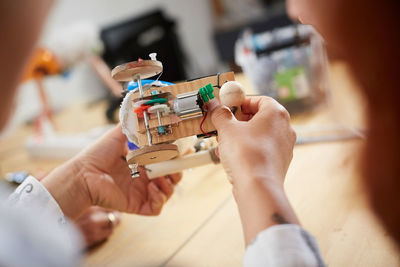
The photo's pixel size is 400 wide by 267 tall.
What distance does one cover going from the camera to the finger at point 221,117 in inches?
16.3

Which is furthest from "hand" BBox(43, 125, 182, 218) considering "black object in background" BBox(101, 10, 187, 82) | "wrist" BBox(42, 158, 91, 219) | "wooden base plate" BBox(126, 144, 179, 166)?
"black object in background" BBox(101, 10, 187, 82)

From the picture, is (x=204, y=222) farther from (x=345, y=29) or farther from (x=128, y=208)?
(x=345, y=29)

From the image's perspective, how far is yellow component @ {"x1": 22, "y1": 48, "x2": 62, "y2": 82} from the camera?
4.39ft

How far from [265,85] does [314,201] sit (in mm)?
580

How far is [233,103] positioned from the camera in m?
0.44

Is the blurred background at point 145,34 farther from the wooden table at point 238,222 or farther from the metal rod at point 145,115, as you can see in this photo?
the metal rod at point 145,115

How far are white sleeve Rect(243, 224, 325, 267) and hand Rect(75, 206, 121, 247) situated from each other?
410 mm

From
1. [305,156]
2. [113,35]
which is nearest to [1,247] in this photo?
[305,156]

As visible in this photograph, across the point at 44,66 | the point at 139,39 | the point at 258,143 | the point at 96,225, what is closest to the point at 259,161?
the point at 258,143

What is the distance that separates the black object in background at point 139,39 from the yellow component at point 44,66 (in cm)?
53

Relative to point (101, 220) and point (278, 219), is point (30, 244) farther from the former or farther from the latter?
point (101, 220)

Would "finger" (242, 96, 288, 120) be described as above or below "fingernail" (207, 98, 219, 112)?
below

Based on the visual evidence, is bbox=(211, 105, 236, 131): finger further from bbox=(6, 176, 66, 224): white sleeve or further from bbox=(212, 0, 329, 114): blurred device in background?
bbox=(212, 0, 329, 114): blurred device in background

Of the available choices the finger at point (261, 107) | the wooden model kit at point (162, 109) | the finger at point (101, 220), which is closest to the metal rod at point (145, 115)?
the wooden model kit at point (162, 109)
